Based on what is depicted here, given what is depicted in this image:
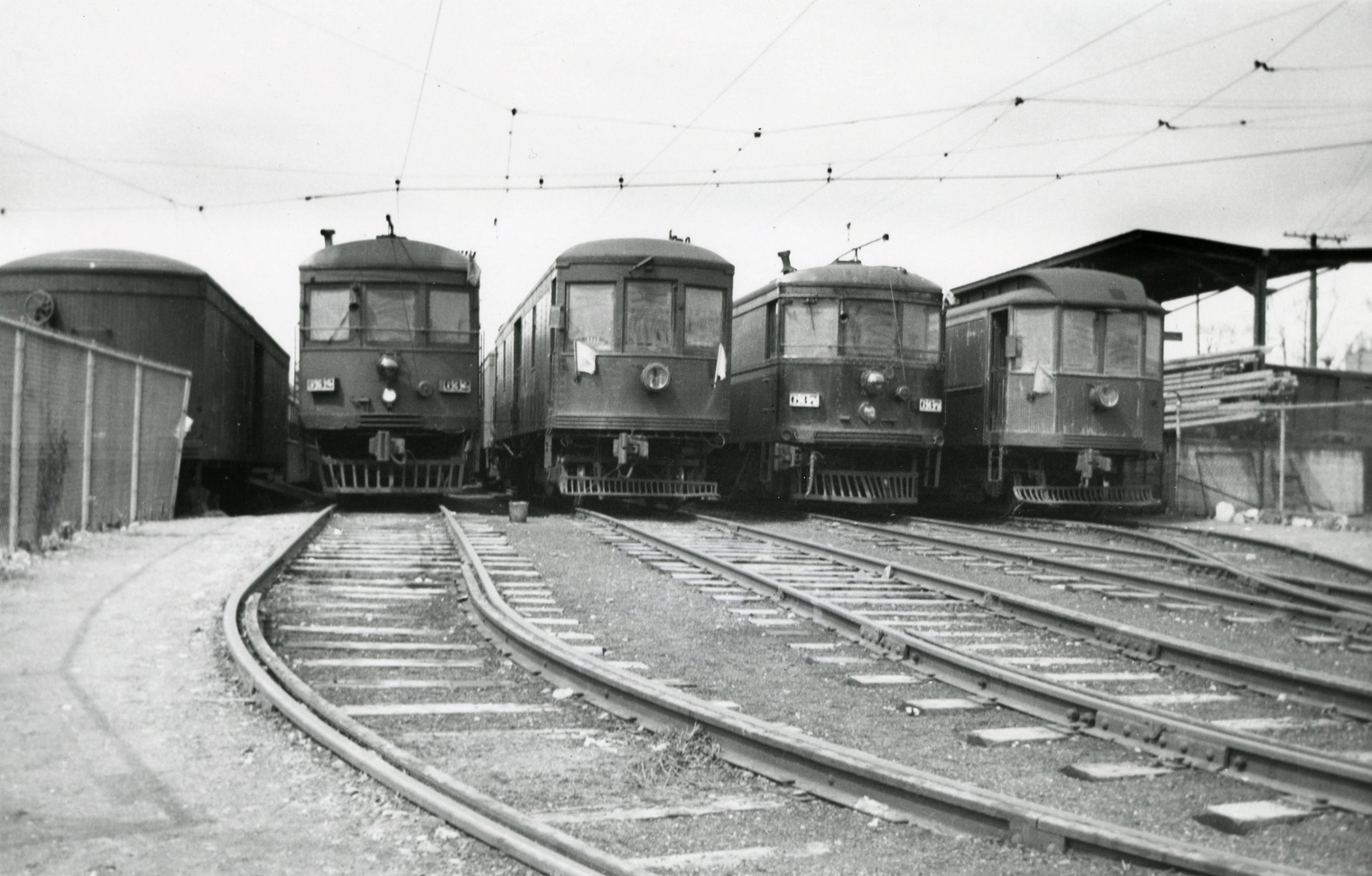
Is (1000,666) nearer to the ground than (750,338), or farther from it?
nearer to the ground

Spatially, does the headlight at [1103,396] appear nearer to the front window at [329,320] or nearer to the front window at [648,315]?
the front window at [648,315]

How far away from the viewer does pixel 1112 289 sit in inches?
651

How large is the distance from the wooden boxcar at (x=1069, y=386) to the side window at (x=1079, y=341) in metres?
0.01

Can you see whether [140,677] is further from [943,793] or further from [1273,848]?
[1273,848]

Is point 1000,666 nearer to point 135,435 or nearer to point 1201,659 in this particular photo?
point 1201,659

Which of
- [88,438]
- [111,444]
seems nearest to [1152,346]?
[111,444]

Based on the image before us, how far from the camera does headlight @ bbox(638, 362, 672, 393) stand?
50.0 feet

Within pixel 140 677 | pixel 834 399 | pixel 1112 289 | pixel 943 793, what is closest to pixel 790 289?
pixel 834 399

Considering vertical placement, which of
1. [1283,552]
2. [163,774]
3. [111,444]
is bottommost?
[163,774]

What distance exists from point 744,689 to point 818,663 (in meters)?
0.82

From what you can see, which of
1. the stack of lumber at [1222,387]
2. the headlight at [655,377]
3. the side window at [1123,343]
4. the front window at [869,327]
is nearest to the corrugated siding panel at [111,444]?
the headlight at [655,377]

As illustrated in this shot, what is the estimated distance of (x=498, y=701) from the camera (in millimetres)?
5734

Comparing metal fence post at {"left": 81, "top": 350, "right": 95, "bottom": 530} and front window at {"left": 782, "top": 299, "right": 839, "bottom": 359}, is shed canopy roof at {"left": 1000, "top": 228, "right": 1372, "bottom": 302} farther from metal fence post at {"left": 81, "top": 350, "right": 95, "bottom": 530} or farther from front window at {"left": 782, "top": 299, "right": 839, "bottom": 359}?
metal fence post at {"left": 81, "top": 350, "right": 95, "bottom": 530}

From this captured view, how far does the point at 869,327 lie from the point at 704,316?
7.67ft
